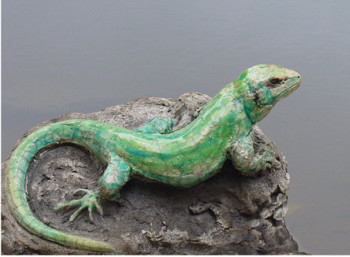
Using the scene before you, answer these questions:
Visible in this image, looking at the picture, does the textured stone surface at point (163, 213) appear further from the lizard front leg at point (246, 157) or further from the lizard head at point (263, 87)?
the lizard head at point (263, 87)

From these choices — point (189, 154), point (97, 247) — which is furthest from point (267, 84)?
point (97, 247)

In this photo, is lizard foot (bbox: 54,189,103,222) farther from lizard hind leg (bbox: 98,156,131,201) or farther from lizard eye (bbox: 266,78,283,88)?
lizard eye (bbox: 266,78,283,88)

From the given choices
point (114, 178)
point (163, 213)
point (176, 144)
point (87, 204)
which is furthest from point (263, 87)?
point (87, 204)

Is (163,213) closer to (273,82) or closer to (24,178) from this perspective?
(24,178)

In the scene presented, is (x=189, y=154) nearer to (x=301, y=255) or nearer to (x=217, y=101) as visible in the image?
(x=217, y=101)

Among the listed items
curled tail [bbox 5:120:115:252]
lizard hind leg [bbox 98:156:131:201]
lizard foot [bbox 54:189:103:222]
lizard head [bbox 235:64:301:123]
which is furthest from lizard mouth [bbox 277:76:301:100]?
lizard foot [bbox 54:189:103:222]

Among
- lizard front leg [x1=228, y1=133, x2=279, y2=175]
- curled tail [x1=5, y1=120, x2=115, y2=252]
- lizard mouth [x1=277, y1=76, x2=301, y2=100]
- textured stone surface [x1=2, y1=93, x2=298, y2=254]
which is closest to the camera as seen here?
curled tail [x1=5, y1=120, x2=115, y2=252]

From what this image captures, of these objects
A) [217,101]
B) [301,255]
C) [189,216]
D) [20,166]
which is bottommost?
[301,255]

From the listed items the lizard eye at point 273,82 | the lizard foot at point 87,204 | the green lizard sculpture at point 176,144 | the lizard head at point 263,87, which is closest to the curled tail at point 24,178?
the green lizard sculpture at point 176,144
